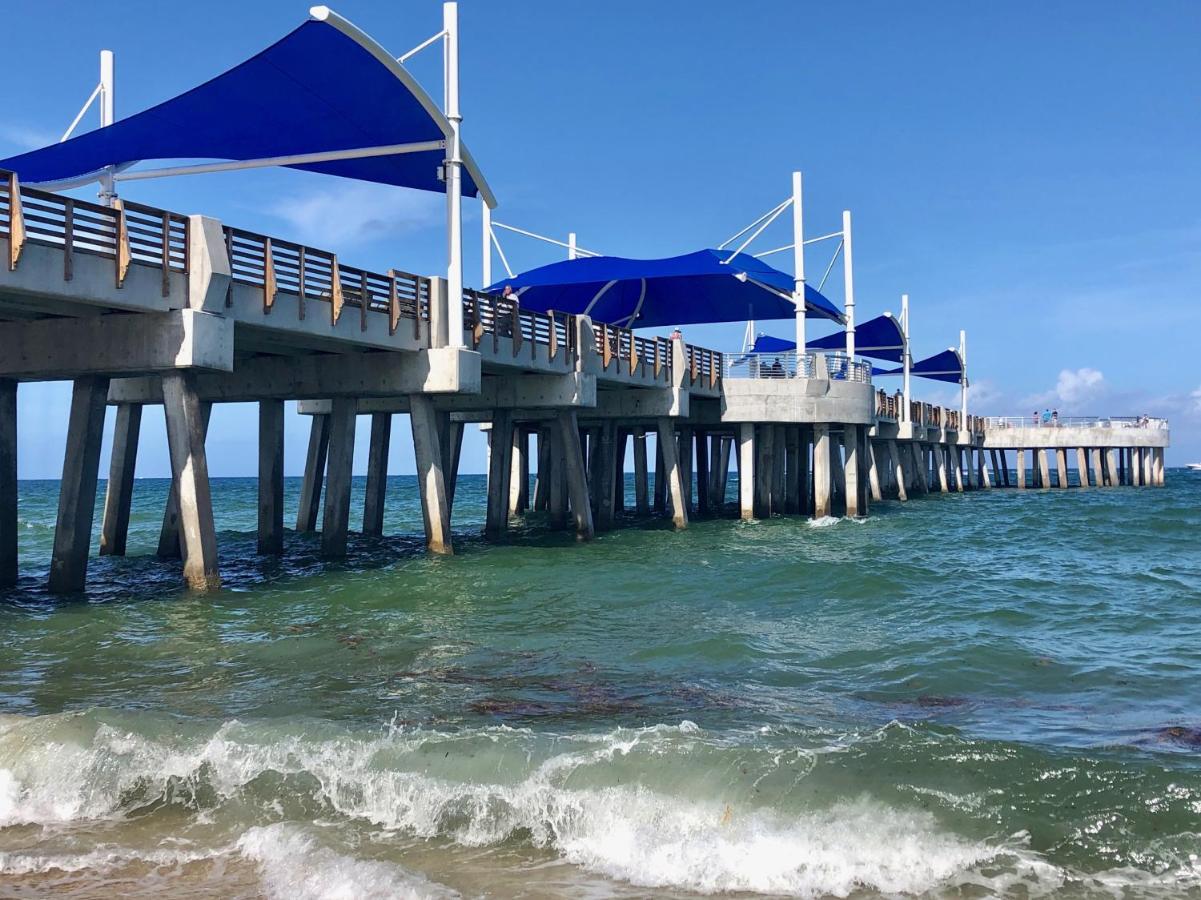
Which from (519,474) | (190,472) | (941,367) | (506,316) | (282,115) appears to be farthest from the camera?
(941,367)

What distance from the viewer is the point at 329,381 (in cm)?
2042

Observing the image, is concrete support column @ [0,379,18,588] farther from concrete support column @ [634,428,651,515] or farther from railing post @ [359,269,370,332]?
concrete support column @ [634,428,651,515]

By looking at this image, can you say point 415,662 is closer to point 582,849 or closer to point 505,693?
point 505,693

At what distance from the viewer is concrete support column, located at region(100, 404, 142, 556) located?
22922 mm

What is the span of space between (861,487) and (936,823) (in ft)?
94.7

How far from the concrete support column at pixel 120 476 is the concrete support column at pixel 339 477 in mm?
4544

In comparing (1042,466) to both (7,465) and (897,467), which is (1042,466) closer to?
(897,467)

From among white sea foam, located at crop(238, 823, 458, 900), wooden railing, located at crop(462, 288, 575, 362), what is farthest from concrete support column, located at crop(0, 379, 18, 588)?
white sea foam, located at crop(238, 823, 458, 900)

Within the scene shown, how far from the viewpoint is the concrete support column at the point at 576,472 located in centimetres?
2589

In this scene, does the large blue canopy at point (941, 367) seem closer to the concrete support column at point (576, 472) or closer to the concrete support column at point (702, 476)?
the concrete support column at point (702, 476)

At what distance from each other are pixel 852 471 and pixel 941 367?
28650mm

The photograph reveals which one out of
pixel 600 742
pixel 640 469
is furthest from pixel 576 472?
pixel 600 742

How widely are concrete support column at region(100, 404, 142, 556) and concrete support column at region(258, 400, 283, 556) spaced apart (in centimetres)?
258

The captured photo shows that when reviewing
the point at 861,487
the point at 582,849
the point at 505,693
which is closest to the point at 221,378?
the point at 505,693
